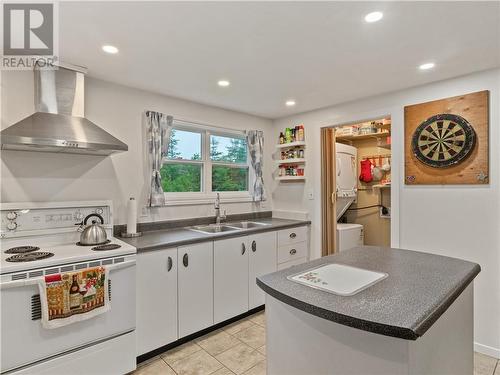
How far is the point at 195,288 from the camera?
7.89 feet

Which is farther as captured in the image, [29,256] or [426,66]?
[426,66]

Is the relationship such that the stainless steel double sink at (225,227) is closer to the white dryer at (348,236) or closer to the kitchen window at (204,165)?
the kitchen window at (204,165)

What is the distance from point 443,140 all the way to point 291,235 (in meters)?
1.80

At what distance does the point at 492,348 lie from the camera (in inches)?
87.7

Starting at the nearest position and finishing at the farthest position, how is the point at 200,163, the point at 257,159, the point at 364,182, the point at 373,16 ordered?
the point at 373,16
the point at 200,163
the point at 257,159
the point at 364,182

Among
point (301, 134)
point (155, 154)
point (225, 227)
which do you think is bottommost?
point (225, 227)

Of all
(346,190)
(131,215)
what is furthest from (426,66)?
(131,215)

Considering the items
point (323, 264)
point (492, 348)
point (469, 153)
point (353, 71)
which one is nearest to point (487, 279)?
point (492, 348)

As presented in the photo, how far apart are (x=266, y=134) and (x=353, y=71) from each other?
1.77m

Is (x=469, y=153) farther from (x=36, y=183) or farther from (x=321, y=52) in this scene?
(x=36, y=183)

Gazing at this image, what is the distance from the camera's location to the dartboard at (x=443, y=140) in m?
2.32

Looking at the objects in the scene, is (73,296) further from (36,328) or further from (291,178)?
(291,178)

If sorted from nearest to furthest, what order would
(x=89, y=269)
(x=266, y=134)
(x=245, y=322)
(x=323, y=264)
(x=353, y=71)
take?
(x=323, y=264) → (x=89, y=269) → (x=353, y=71) → (x=245, y=322) → (x=266, y=134)

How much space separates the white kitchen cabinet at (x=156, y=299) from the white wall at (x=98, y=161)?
67 centimetres
